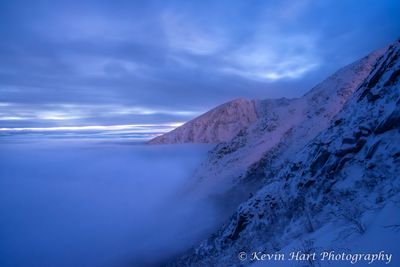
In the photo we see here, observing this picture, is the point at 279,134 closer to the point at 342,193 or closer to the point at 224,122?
the point at 342,193

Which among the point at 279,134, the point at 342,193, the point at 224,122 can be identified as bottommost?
the point at 342,193

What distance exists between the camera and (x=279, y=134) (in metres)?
48.4

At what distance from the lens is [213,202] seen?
4775cm

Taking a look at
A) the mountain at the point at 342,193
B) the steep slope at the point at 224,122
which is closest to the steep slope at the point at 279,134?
the mountain at the point at 342,193

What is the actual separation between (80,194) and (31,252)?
10390 cm

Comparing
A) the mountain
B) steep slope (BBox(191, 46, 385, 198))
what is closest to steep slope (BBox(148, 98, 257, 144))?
steep slope (BBox(191, 46, 385, 198))

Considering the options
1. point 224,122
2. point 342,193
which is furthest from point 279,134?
point 224,122

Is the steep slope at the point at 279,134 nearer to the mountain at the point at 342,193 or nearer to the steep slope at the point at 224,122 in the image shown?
the mountain at the point at 342,193

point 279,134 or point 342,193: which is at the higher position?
point 279,134

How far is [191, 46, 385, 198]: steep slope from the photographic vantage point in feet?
134

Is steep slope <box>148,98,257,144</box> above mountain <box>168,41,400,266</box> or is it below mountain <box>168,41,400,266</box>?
above

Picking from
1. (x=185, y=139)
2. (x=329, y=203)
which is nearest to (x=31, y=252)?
(x=329, y=203)

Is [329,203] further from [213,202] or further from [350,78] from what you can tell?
[350,78]

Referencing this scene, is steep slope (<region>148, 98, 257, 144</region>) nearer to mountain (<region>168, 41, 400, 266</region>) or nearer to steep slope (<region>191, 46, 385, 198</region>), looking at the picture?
steep slope (<region>191, 46, 385, 198</region>)
